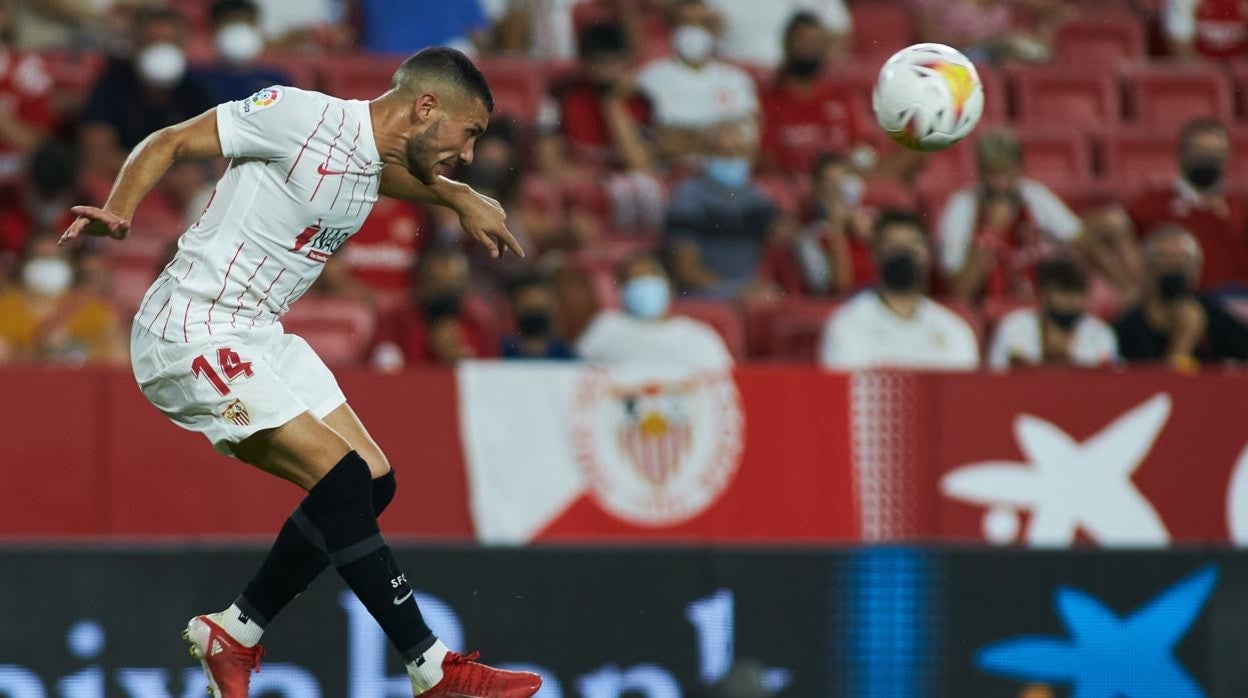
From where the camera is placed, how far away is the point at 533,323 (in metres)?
10.1

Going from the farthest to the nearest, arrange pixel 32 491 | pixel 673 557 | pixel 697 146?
pixel 697 146, pixel 32 491, pixel 673 557

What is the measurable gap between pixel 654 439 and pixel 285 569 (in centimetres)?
378

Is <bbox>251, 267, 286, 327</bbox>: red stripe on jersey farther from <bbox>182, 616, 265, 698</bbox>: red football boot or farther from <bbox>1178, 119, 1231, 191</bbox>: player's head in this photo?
<bbox>1178, 119, 1231, 191</bbox>: player's head

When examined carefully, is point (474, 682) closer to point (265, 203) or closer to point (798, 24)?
point (265, 203)

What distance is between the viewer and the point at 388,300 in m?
10.5

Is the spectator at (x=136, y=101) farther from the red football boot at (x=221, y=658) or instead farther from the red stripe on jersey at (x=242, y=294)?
the red football boot at (x=221, y=658)

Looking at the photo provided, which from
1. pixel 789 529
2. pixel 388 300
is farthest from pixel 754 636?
pixel 388 300

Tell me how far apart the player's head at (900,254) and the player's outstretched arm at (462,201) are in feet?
15.2

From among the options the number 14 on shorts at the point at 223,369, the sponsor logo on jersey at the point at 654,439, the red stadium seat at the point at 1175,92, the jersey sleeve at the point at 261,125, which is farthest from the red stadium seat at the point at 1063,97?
the number 14 on shorts at the point at 223,369

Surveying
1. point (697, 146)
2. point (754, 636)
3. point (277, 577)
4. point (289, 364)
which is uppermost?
point (697, 146)

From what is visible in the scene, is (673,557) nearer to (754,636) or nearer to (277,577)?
(754,636)

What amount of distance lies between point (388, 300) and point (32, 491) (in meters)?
2.14

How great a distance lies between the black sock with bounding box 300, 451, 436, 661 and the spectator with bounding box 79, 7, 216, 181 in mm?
5507

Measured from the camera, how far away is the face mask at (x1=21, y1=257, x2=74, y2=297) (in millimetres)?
9953
